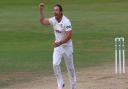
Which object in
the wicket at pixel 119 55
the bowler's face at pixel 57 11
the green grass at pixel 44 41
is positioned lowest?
the green grass at pixel 44 41

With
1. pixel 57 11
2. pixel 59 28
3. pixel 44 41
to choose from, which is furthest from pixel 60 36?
pixel 44 41

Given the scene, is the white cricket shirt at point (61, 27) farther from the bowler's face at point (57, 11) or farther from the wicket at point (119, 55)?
the wicket at point (119, 55)

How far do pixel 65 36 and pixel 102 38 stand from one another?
61.4ft

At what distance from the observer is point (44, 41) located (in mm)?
33250

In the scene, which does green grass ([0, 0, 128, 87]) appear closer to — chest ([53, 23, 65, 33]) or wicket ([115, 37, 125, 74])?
wicket ([115, 37, 125, 74])

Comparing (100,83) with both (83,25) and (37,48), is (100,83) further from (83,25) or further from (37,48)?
(83,25)

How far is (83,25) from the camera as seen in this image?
4322cm

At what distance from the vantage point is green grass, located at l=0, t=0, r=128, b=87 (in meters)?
23.0

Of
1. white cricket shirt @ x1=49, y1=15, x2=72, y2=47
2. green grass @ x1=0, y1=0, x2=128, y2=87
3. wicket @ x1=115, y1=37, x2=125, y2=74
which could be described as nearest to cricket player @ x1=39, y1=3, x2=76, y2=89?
white cricket shirt @ x1=49, y1=15, x2=72, y2=47

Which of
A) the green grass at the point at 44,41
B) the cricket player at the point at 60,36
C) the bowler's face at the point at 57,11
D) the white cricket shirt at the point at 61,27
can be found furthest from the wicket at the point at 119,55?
the bowler's face at the point at 57,11

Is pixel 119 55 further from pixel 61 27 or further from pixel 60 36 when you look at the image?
pixel 61 27

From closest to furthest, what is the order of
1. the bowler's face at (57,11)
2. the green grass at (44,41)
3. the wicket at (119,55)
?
1. the bowler's face at (57,11)
2. the wicket at (119,55)
3. the green grass at (44,41)

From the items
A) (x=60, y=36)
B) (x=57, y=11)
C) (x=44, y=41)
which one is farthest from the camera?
(x=44, y=41)

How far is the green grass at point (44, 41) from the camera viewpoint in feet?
75.4
